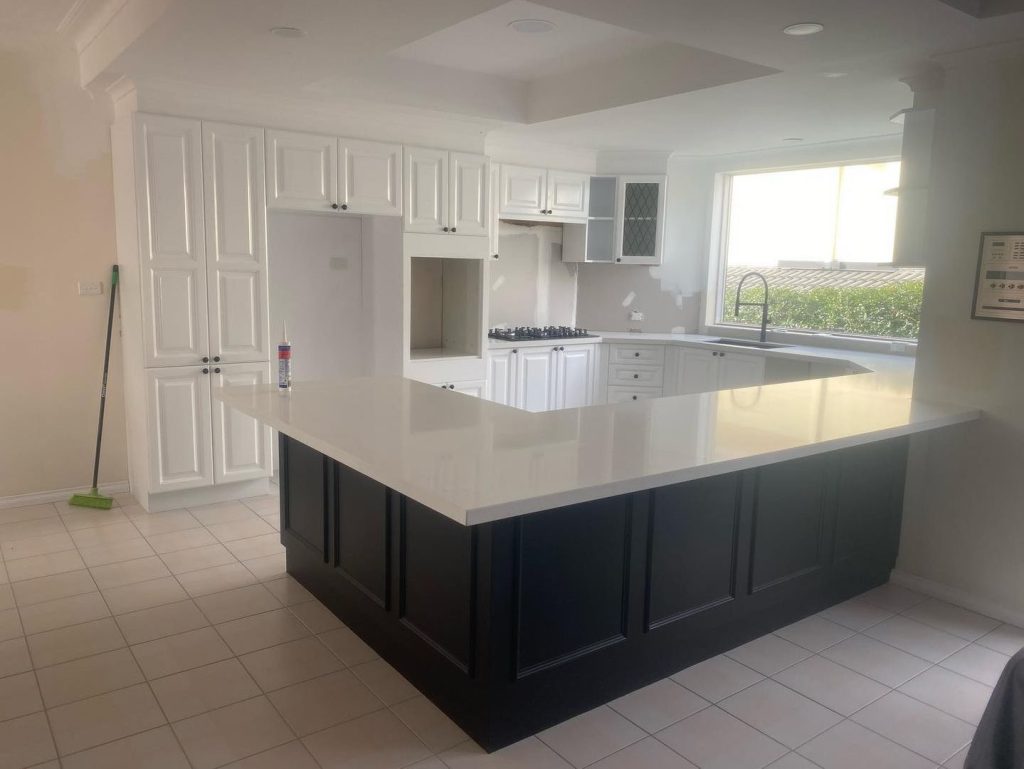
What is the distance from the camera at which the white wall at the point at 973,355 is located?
10.0ft

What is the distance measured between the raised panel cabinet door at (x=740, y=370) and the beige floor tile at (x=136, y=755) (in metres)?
4.08

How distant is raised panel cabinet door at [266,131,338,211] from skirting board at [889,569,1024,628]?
143 inches

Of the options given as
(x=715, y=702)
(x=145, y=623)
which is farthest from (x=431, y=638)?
(x=145, y=623)

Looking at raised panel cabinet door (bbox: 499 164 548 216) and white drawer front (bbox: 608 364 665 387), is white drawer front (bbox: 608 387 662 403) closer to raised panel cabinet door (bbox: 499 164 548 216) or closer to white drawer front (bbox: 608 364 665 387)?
white drawer front (bbox: 608 364 665 387)

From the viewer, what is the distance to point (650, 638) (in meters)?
2.58

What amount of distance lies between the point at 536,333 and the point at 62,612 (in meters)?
3.71

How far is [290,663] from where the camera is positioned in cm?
272

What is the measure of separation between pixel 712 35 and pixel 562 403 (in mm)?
3475

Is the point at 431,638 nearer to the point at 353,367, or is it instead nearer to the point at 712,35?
the point at 712,35

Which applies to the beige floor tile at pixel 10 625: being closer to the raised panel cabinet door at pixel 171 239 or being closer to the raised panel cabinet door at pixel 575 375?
the raised panel cabinet door at pixel 171 239

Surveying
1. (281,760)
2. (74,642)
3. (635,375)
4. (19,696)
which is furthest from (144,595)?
(635,375)

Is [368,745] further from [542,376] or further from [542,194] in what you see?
[542,194]

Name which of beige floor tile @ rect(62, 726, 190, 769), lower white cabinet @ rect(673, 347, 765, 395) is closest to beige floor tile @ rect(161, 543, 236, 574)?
beige floor tile @ rect(62, 726, 190, 769)

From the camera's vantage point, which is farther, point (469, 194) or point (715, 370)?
point (715, 370)
